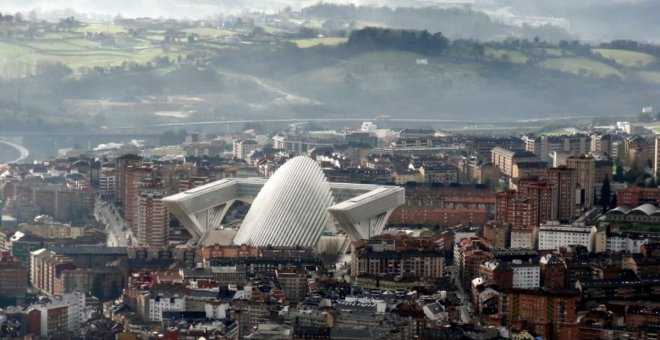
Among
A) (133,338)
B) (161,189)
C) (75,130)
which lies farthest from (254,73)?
(133,338)

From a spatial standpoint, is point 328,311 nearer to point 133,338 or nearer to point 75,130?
point 133,338

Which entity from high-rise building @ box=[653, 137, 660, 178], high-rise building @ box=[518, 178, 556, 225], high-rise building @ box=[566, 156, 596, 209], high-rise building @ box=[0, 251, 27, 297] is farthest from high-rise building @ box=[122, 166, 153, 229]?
high-rise building @ box=[653, 137, 660, 178]

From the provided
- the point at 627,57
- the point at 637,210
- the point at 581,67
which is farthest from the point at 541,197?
the point at 627,57

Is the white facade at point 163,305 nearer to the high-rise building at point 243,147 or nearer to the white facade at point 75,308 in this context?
the white facade at point 75,308

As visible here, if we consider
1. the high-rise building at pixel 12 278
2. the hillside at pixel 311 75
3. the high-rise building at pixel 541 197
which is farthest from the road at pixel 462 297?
the hillside at pixel 311 75

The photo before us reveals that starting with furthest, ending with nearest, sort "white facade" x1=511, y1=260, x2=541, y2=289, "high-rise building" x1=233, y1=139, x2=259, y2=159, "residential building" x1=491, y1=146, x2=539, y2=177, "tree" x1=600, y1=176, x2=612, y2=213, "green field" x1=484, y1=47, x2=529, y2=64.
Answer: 1. "green field" x1=484, y1=47, x2=529, y2=64
2. "high-rise building" x1=233, y1=139, x2=259, y2=159
3. "residential building" x1=491, y1=146, x2=539, y2=177
4. "tree" x1=600, y1=176, x2=612, y2=213
5. "white facade" x1=511, y1=260, x2=541, y2=289

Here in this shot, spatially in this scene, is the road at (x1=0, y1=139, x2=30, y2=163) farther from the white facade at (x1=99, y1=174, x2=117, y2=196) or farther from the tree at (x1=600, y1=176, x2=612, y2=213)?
the tree at (x1=600, y1=176, x2=612, y2=213)

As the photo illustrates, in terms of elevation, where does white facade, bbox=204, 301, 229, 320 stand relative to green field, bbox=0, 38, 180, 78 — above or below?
below
